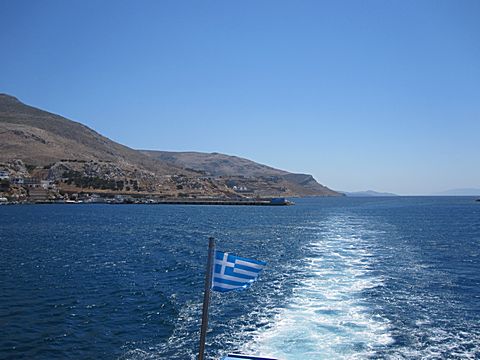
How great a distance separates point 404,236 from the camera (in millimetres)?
60188

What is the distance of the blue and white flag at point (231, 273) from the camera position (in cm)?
996

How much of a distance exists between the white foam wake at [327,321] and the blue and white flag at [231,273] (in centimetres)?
780

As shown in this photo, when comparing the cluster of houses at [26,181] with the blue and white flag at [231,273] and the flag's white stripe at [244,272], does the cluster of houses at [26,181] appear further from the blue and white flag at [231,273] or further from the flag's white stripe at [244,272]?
the flag's white stripe at [244,272]

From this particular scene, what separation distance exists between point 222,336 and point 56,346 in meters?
7.01

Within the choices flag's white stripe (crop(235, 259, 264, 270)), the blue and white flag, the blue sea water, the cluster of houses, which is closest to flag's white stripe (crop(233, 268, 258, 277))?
the blue and white flag

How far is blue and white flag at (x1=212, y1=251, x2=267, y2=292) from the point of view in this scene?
996 cm

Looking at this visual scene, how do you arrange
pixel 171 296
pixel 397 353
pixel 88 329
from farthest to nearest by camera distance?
pixel 171 296 → pixel 88 329 → pixel 397 353

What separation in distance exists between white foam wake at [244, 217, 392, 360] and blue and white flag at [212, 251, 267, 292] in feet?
25.6

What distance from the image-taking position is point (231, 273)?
999 centimetres

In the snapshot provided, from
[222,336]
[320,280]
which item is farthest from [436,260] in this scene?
[222,336]

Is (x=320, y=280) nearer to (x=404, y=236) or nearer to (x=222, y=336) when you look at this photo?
(x=222, y=336)

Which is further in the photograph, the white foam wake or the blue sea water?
the blue sea water

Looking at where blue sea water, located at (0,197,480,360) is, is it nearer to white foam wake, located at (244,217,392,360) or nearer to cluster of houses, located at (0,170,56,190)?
white foam wake, located at (244,217,392,360)

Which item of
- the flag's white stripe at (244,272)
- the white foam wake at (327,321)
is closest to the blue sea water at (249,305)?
the white foam wake at (327,321)
